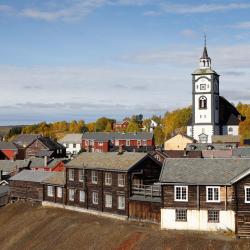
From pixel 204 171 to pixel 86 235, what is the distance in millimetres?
13646

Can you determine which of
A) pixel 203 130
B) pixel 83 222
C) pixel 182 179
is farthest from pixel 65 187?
pixel 203 130

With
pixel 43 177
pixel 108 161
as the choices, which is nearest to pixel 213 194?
pixel 108 161

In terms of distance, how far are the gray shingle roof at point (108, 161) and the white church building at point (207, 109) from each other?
60086mm

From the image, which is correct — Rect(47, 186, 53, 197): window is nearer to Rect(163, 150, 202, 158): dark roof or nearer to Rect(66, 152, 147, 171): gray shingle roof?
Rect(66, 152, 147, 171): gray shingle roof

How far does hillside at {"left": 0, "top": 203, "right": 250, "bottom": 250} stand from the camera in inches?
1817

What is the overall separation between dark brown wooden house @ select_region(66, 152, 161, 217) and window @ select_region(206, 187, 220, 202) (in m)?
8.87

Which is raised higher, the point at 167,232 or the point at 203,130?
the point at 203,130

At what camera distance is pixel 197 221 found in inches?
1933

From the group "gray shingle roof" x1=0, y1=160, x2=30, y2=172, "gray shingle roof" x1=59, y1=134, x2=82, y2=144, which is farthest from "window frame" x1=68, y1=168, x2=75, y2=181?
"gray shingle roof" x1=59, y1=134, x2=82, y2=144

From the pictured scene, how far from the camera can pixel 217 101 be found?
4956 inches

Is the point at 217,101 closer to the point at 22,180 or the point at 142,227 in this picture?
the point at 22,180

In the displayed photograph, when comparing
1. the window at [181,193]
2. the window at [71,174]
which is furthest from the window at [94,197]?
the window at [181,193]

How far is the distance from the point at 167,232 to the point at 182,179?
5.26 metres

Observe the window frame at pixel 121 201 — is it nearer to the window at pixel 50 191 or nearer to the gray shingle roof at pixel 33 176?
the window at pixel 50 191
